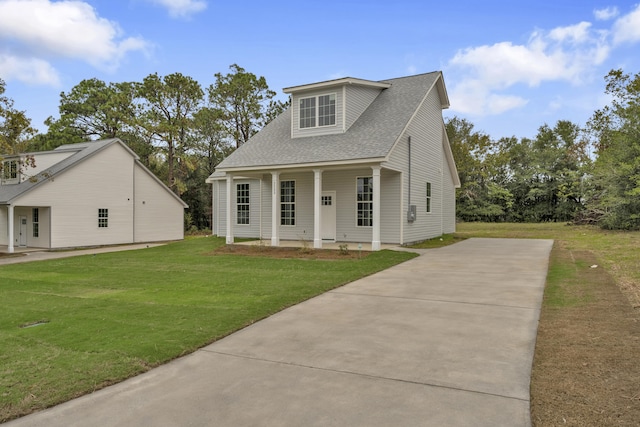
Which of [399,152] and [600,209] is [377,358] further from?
[600,209]

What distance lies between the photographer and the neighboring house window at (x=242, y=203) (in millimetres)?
Answer: 19938

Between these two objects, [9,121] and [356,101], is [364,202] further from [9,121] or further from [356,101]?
[9,121]

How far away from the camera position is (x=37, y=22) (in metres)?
16.5

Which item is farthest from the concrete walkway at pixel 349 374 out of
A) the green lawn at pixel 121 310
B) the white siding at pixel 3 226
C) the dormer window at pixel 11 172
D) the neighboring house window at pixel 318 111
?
the white siding at pixel 3 226

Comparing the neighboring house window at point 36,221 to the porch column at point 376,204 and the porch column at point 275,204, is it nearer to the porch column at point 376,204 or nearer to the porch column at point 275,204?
the porch column at point 275,204

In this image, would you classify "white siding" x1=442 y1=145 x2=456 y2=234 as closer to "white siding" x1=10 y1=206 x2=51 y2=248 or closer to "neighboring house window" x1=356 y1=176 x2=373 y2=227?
"neighboring house window" x1=356 y1=176 x2=373 y2=227

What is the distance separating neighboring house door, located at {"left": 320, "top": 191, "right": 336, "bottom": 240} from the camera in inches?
673

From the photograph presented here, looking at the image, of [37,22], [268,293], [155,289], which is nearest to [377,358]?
[268,293]

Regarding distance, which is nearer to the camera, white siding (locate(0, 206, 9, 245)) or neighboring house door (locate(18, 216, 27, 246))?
neighboring house door (locate(18, 216, 27, 246))

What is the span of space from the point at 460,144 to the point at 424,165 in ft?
81.2

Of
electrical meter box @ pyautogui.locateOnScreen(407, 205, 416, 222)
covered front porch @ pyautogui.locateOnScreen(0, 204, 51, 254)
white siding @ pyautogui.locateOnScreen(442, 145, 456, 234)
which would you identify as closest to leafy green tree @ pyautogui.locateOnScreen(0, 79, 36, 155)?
covered front porch @ pyautogui.locateOnScreen(0, 204, 51, 254)

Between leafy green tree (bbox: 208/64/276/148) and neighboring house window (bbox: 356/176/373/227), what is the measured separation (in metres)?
21.3

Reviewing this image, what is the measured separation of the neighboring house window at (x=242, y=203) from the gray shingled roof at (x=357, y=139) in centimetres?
236

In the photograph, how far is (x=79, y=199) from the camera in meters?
20.0
